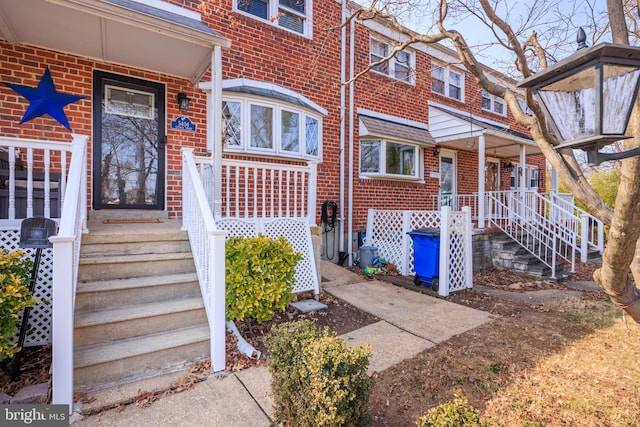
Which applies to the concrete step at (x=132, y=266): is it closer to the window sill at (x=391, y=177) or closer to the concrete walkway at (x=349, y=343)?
the concrete walkway at (x=349, y=343)

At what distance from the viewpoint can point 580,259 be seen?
29.2ft

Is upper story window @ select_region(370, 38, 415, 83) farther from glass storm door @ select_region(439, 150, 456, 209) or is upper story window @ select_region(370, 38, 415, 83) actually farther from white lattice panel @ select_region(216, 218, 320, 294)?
white lattice panel @ select_region(216, 218, 320, 294)

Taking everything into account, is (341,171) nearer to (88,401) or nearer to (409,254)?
(409,254)

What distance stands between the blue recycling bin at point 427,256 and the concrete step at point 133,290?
4058 mm

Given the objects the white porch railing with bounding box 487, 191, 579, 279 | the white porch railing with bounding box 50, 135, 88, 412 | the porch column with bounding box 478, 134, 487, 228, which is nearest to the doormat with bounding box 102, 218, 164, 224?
the white porch railing with bounding box 50, 135, 88, 412

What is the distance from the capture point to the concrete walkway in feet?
7.53

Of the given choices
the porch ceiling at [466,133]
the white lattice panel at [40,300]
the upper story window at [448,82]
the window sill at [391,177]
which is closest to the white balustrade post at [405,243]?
the window sill at [391,177]

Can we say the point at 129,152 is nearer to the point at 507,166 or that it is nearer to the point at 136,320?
the point at 136,320

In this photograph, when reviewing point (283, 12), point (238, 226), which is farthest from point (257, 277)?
point (283, 12)

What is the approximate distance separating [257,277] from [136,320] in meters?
1.21

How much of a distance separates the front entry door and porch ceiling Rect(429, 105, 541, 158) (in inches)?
291

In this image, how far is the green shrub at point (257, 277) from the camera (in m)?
3.34

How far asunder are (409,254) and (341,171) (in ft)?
8.23

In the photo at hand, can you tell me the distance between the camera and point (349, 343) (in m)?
3.51
